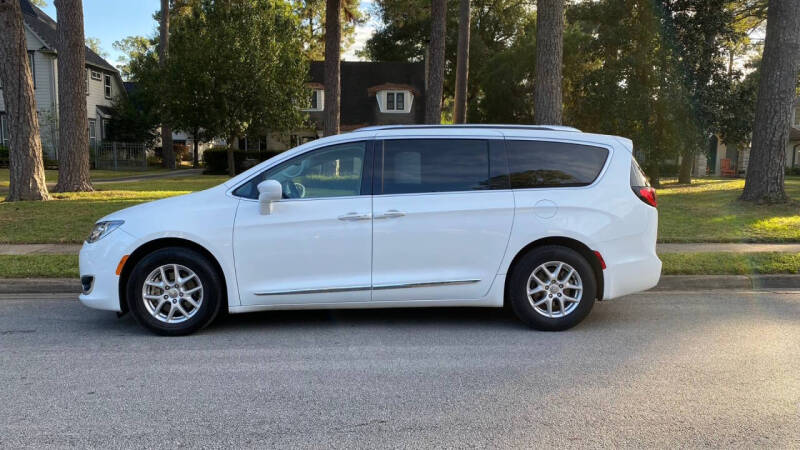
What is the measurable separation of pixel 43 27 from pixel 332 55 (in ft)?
79.0

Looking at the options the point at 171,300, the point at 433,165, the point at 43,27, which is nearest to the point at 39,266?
the point at 171,300

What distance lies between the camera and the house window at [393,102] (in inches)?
1583

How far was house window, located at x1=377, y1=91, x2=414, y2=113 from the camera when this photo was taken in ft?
132

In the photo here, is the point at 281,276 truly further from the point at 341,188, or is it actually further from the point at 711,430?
the point at 711,430

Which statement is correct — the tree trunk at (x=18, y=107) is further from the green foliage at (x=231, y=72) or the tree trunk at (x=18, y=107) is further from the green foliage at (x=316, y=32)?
the green foliage at (x=316, y=32)

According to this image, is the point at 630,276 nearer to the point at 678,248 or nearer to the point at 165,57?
the point at 678,248

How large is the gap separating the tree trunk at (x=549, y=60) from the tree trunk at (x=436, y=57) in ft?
27.0

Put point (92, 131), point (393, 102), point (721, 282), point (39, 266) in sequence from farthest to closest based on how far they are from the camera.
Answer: point (393, 102), point (92, 131), point (39, 266), point (721, 282)

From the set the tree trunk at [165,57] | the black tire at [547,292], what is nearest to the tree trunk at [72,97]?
the black tire at [547,292]

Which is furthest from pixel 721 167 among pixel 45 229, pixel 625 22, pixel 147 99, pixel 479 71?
pixel 45 229

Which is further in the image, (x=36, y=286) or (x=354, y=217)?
(x=36, y=286)

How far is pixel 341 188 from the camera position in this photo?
5.54 metres

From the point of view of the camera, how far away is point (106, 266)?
538 centimetres

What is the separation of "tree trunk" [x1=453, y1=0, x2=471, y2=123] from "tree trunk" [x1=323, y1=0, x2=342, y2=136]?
22.3ft
